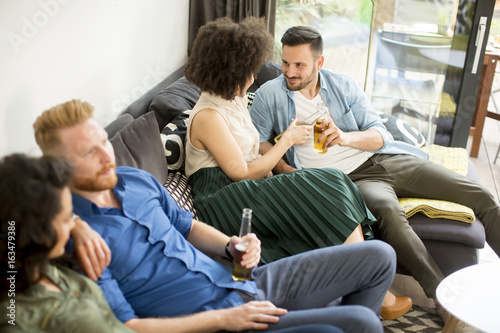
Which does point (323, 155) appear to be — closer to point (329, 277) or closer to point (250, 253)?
point (329, 277)

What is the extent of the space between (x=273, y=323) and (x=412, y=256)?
979 millimetres

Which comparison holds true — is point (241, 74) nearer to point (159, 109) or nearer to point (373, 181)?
point (159, 109)

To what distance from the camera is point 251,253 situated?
4.89ft

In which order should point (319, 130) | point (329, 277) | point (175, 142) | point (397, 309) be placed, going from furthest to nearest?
1. point (319, 130)
2. point (175, 142)
3. point (397, 309)
4. point (329, 277)

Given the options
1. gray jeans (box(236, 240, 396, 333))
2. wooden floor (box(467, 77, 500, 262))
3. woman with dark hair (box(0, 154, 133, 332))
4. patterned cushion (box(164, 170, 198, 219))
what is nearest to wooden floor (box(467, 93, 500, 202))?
wooden floor (box(467, 77, 500, 262))

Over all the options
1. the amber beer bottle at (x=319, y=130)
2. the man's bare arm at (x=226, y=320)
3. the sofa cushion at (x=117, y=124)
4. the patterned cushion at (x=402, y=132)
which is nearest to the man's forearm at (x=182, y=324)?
the man's bare arm at (x=226, y=320)

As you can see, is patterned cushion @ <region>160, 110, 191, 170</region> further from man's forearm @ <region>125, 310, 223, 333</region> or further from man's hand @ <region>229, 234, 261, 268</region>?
man's forearm @ <region>125, 310, 223, 333</region>

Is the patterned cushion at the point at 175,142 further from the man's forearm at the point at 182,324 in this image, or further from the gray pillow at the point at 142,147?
the man's forearm at the point at 182,324

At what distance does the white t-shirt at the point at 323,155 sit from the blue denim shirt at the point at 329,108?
0.12ft

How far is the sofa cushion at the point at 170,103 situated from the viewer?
2.43 meters

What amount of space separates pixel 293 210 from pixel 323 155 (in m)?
0.70

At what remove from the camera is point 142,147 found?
1908 millimetres

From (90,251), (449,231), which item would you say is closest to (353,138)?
(449,231)

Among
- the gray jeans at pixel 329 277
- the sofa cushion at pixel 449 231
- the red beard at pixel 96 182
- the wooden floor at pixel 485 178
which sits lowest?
the wooden floor at pixel 485 178
